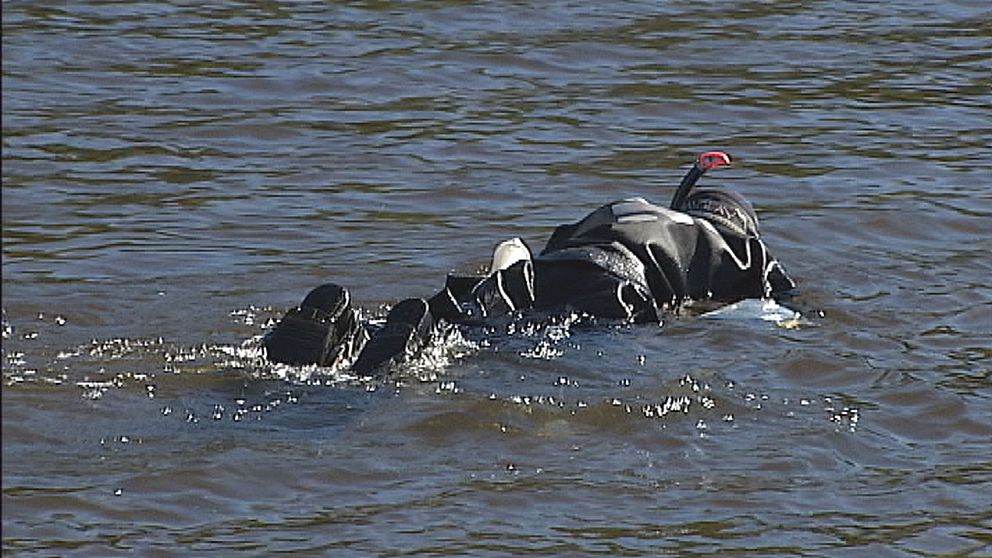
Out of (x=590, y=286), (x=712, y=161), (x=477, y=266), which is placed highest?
(x=712, y=161)

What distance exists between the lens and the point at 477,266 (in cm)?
673

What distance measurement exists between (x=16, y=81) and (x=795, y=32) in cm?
471

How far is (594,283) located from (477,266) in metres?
1.34

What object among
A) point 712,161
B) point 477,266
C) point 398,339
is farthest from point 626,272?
point 477,266

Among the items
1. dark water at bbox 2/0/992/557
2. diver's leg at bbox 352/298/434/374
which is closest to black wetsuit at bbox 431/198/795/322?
dark water at bbox 2/0/992/557

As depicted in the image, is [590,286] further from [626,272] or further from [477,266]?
[477,266]

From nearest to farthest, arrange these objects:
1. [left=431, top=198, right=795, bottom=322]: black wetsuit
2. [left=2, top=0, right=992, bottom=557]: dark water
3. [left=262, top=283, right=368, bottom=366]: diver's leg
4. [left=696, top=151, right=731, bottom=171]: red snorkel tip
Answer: [left=2, top=0, right=992, bottom=557]: dark water, [left=262, top=283, right=368, bottom=366]: diver's leg, [left=431, top=198, right=795, bottom=322]: black wetsuit, [left=696, top=151, right=731, bottom=171]: red snorkel tip

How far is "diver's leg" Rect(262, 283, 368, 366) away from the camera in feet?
15.4

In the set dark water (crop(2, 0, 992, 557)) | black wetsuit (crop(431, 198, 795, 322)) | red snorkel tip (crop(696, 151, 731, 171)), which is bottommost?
dark water (crop(2, 0, 992, 557))

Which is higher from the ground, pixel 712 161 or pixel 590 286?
pixel 712 161

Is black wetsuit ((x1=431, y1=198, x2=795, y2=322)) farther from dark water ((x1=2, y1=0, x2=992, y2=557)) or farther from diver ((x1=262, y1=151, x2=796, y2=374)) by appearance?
dark water ((x1=2, y1=0, x2=992, y2=557))

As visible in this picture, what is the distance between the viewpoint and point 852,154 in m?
8.80

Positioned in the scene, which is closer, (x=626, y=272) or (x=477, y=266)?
(x=626, y=272)

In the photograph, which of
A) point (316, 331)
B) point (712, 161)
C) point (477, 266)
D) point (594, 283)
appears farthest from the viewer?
point (477, 266)
